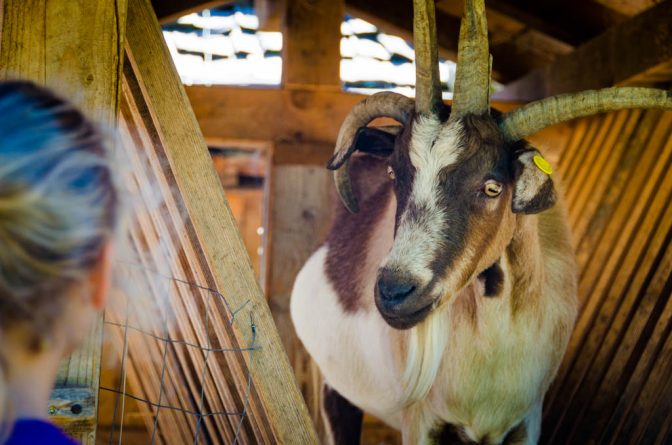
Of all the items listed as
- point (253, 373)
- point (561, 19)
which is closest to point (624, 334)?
point (561, 19)

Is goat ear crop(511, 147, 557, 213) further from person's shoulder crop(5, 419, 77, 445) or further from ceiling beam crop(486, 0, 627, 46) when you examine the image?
ceiling beam crop(486, 0, 627, 46)

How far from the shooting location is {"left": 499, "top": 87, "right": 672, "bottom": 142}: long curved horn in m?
3.63

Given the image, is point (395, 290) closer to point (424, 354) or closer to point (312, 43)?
point (424, 354)

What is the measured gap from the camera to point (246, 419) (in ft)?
10.3

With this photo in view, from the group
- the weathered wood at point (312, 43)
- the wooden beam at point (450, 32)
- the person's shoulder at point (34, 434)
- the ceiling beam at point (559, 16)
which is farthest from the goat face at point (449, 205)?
the wooden beam at point (450, 32)

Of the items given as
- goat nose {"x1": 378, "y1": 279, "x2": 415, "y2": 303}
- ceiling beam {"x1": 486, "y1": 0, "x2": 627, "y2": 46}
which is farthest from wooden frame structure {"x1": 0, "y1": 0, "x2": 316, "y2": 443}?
ceiling beam {"x1": 486, "y1": 0, "x2": 627, "y2": 46}

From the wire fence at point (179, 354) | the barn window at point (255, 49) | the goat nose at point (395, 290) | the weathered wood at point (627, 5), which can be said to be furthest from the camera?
the barn window at point (255, 49)

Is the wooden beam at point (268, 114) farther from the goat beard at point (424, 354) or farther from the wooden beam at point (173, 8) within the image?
the goat beard at point (424, 354)

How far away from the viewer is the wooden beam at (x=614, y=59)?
183 inches

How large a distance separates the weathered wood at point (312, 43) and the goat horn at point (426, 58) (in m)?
2.03

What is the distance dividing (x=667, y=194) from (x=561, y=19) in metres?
1.86

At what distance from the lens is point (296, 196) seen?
19.0ft

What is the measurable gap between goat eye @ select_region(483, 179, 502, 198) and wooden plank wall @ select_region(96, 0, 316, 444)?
48.8 inches

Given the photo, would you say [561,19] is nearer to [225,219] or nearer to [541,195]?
[541,195]
